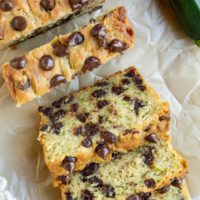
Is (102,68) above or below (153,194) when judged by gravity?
above

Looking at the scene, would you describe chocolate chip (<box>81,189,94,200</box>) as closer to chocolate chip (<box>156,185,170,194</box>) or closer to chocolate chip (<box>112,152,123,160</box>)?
chocolate chip (<box>112,152,123,160</box>)

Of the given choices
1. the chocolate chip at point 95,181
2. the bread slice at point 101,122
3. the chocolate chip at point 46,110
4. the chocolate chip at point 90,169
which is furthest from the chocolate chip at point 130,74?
the chocolate chip at point 95,181

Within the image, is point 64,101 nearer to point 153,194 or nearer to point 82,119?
point 82,119

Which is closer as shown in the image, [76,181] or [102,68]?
[76,181]

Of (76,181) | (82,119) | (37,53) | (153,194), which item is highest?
(37,53)

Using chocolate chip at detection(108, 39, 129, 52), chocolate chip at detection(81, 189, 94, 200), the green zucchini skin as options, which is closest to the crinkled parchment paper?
the green zucchini skin

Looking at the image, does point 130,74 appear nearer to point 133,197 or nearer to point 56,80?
point 56,80

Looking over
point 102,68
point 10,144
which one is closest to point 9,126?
point 10,144
